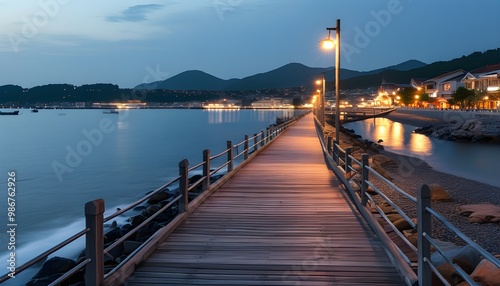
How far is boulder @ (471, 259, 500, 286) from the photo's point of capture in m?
5.90

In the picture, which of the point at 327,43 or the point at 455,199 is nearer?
the point at 455,199

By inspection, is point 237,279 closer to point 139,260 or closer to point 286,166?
point 139,260

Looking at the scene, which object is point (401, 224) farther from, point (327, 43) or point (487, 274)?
point (327, 43)

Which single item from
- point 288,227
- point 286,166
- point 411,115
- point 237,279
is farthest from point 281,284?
point 411,115

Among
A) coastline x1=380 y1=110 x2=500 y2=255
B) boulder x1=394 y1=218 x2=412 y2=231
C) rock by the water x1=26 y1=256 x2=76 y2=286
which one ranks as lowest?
rock by the water x1=26 y1=256 x2=76 y2=286

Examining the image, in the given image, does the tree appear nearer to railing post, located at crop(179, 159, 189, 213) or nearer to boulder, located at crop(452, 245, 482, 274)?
railing post, located at crop(179, 159, 189, 213)

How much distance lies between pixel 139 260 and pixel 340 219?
13.1 ft

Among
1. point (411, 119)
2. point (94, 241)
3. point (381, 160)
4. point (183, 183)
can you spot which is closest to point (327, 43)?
point (381, 160)

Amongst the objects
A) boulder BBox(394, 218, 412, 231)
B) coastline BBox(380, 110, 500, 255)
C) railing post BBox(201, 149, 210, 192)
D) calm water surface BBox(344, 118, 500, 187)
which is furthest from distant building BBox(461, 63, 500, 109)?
railing post BBox(201, 149, 210, 192)

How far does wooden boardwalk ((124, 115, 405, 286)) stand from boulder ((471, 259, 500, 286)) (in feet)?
3.71

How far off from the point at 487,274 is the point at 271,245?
277cm

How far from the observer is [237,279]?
18.3 feet

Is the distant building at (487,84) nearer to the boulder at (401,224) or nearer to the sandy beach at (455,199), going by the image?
the sandy beach at (455,199)

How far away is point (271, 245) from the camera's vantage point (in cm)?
706
